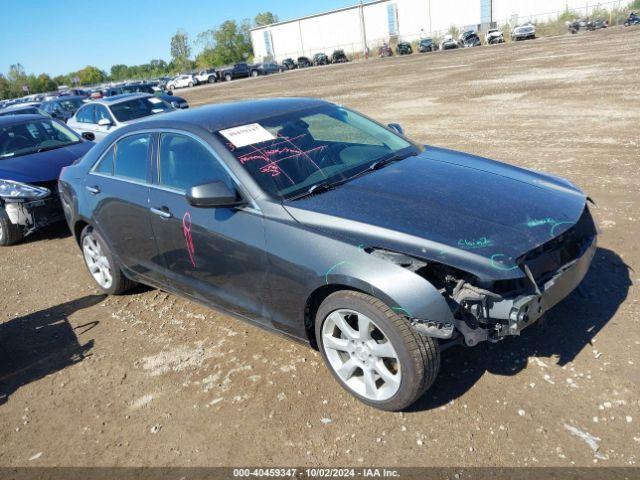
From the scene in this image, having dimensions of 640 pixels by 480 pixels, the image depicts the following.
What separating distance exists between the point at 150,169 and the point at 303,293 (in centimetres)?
181

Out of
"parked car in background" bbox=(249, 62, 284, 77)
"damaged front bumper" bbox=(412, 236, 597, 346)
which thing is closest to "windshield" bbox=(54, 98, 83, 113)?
"damaged front bumper" bbox=(412, 236, 597, 346)

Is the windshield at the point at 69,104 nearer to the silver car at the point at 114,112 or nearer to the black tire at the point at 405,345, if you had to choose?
the silver car at the point at 114,112

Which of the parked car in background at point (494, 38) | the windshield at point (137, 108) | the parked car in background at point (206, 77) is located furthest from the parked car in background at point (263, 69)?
the windshield at point (137, 108)

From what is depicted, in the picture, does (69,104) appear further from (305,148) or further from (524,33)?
(524,33)

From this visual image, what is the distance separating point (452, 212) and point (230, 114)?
6.43 feet

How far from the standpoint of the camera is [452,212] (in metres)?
3.16

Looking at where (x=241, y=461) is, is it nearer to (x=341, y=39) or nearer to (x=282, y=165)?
(x=282, y=165)

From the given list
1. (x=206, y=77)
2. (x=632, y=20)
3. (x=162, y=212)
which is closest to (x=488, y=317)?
(x=162, y=212)

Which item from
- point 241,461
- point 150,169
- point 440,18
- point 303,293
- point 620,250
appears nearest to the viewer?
point 241,461

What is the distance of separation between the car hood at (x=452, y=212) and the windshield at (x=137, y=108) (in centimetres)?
887

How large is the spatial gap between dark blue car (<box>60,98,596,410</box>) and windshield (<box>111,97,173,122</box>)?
280 inches

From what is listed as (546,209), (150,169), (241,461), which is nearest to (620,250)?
(546,209)

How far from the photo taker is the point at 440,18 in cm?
7669

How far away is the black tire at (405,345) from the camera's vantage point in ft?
9.34
